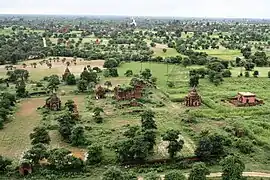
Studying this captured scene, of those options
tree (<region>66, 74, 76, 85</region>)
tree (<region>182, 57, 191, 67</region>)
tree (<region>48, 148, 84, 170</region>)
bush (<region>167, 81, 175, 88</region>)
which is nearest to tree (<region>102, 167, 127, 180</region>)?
tree (<region>48, 148, 84, 170</region>)

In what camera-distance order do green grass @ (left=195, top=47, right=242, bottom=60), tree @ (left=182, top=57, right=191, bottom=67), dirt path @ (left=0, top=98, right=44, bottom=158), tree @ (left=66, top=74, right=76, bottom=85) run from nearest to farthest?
dirt path @ (left=0, top=98, right=44, bottom=158) < tree @ (left=66, top=74, right=76, bottom=85) < tree @ (left=182, top=57, right=191, bottom=67) < green grass @ (left=195, top=47, right=242, bottom=60)

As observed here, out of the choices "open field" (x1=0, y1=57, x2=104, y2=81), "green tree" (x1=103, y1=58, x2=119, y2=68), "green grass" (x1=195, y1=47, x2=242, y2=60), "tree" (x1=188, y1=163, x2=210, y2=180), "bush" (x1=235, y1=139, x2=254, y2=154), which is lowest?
"bush" (x1=235, y1=139, x2=254, y2=154)

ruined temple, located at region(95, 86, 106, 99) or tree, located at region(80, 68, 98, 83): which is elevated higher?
tree, located at region(80, 68, 98, 83)

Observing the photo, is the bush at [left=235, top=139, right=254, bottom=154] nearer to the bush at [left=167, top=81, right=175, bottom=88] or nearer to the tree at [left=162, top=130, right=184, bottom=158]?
the tree at [left=162, top=130, right=184, bottom=158]

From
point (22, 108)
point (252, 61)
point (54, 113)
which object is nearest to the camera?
point (54, 113)

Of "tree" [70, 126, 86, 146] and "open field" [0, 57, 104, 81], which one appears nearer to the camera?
"tree" [70, 126, 86, 146]

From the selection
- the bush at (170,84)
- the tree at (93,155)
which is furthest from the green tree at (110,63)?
the tree at (93,155)

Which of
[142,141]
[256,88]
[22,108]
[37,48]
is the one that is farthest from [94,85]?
[37,48]

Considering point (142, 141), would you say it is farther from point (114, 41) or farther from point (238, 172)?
point (114, 41)

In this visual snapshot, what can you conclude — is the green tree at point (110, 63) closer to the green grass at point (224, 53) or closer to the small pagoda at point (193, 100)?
the green grass at point (224, 53)

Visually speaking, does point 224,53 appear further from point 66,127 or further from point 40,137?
point 40,137
